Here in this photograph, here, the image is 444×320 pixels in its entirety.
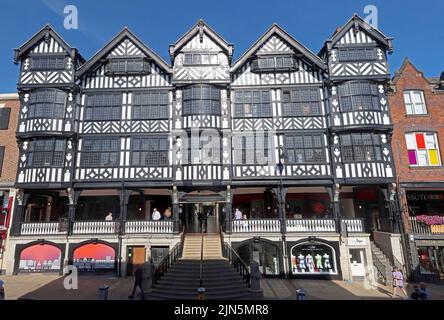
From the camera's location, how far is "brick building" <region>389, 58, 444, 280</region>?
1606cm

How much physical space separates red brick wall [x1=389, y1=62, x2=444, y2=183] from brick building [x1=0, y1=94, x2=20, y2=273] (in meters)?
26.9

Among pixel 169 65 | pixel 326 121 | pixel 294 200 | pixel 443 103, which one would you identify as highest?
pixel 169 65

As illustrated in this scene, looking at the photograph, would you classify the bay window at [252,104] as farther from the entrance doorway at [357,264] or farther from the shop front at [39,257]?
the shop front at [39,257]

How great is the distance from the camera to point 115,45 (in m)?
19.0

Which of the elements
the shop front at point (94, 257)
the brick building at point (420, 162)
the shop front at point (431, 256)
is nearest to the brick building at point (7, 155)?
the shop front at point (94, 257)

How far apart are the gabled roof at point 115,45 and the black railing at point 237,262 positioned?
13041 mm

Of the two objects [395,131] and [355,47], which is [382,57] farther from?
[395,131]

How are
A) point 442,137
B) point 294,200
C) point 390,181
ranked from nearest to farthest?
1. point 390,181
2. point 442,137
3. point 294,200

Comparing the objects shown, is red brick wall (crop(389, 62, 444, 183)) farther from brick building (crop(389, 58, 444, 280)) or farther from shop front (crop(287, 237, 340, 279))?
shop front (crop(287, 237, 340, 279))

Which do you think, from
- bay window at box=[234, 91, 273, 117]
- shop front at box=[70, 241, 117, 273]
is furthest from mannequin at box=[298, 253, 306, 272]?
shop front at box=[70, 241, 117, 273]

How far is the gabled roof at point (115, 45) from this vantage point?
18.4 meters

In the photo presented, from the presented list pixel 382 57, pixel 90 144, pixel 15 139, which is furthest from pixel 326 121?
pixel 15 139

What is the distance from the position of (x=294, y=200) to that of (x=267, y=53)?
11352mm

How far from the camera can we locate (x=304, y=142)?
57.9 ft
